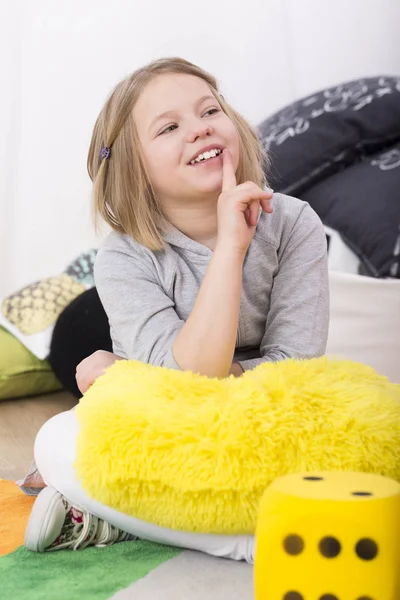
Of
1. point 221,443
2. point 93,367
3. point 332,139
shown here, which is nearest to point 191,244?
point 93,367

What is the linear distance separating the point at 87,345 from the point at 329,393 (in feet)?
2.97

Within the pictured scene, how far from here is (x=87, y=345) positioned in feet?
5.91

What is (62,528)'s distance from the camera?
3.46ft

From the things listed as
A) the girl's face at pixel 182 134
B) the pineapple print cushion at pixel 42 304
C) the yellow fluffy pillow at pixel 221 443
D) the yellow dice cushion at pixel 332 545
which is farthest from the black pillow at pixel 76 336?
the yellow dice cushion at pixel 332 545

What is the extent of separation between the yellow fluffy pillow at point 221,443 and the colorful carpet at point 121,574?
51 mm

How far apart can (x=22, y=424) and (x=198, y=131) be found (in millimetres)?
895

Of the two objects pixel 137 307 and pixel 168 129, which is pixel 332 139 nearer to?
pixel 168 129

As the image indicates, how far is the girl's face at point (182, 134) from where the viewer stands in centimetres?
120

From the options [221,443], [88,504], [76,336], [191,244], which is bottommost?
[76,336]

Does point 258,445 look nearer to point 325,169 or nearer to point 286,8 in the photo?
point 325,169

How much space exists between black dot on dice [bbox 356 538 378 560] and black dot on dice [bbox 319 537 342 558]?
0.6 inches

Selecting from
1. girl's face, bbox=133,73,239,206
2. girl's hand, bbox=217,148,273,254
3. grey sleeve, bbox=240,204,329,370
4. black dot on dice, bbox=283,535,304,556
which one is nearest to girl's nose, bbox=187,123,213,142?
girl's face, bbox=133,73,239,206

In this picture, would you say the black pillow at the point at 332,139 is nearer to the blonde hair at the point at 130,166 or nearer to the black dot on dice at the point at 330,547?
the blonde hair at the point at 130,166

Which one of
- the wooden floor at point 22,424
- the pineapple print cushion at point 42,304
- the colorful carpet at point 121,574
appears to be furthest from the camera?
the pineapple print cushion at point 42,304
